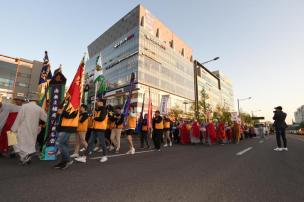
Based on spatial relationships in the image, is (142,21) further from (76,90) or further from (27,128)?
(27,128)

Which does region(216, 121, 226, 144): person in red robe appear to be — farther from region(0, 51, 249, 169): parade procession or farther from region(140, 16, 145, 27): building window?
region(140, 16, 145, 27): building window

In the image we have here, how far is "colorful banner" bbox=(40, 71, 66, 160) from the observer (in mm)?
5746

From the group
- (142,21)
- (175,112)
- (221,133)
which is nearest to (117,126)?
(221,133)

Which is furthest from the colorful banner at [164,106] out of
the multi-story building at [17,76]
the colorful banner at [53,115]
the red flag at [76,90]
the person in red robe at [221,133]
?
the multi-story building at [17,76]

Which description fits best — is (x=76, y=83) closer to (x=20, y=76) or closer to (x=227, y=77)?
(x=20, y=76)

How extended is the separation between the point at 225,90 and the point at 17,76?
Result: 9639 centimetres

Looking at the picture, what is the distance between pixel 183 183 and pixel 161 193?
2.10ft

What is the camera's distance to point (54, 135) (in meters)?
5.86

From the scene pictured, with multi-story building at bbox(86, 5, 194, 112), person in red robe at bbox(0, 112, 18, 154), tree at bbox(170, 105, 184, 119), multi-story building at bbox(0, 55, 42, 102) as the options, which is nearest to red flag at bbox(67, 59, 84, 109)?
person in red robe at bbox(0, 112, 18, 154)

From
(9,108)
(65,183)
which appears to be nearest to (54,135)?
(9,108)

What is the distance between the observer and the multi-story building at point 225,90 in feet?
336

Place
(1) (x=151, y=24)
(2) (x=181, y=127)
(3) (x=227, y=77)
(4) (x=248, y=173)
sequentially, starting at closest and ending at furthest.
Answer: (4) (x=248, y=173) < (2) (x=181, y=127) < (1) (x=151, y=24) < (3) (x=227, y=77)

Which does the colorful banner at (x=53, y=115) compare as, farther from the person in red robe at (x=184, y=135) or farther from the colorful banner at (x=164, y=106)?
the person in red robe at (x=184, y=135)

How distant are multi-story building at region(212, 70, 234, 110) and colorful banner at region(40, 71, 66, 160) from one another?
9886 centimetres
